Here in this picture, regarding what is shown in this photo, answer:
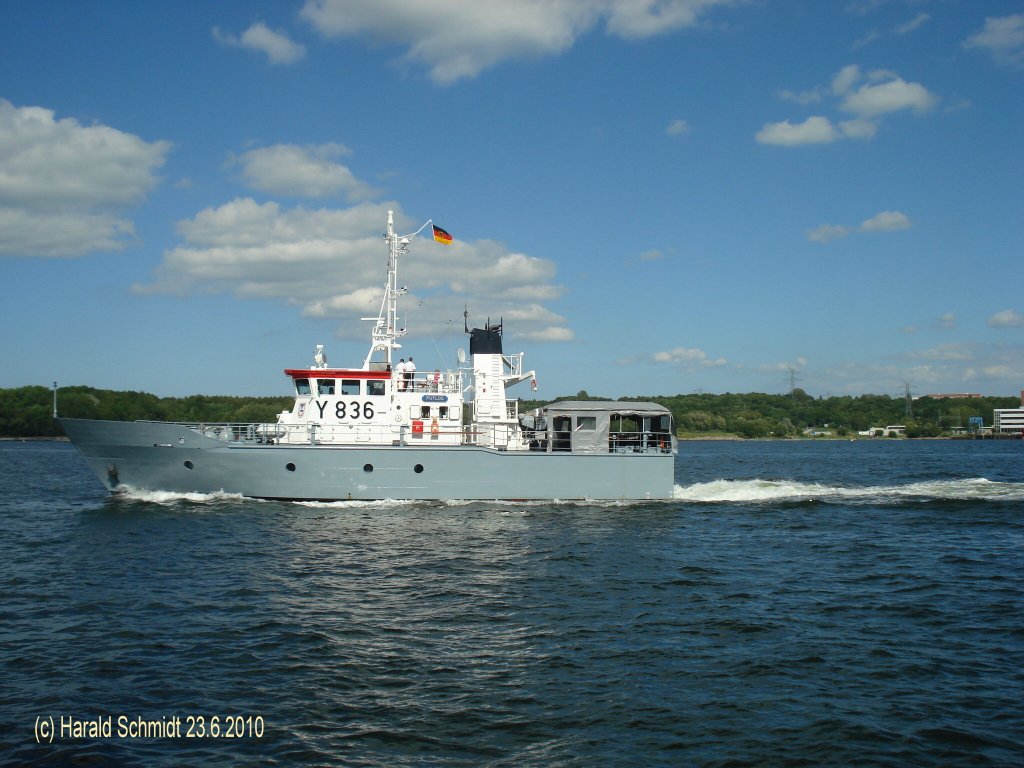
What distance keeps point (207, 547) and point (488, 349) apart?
12.0 metres

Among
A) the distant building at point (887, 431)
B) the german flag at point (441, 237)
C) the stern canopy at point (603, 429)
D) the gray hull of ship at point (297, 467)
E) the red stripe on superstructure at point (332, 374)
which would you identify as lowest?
the distant building at point (887, 431)

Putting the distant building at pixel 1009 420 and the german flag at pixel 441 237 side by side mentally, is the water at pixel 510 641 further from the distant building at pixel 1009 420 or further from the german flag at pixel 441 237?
the distant building at pixel 1009 420

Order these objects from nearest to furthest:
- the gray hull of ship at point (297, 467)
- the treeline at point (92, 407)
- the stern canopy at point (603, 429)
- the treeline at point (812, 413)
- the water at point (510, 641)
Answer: the water at point (510, 641), the gray hull of ship at point (297, 467), the stern canopy at point (603, 429), the treeline at point (92, 407), the treeline at point (812, 413)

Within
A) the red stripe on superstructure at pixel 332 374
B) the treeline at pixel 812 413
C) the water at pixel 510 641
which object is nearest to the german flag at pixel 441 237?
the red stripe on superstructure at pixel 332 374

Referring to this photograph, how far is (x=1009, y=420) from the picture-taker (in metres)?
127

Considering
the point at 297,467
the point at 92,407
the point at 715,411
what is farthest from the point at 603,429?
the point at 715,411

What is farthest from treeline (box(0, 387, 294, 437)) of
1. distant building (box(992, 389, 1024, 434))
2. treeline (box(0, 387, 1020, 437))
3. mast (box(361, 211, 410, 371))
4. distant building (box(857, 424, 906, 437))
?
distant building (box(992, 389, 1024, 434))

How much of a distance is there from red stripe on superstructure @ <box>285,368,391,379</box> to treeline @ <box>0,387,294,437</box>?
59.4 metres

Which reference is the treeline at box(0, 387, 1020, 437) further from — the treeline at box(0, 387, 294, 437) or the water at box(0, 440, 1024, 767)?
the water at box(0, 440, 1024, 767)

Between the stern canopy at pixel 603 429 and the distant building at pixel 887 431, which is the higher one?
the stern canopy at pixel 603 429

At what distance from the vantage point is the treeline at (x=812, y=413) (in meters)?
113

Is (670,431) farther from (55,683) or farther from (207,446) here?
(55,683)

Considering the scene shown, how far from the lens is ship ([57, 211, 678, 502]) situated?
22.6 metres

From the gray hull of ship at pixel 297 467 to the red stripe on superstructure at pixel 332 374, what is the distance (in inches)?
98.9
